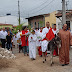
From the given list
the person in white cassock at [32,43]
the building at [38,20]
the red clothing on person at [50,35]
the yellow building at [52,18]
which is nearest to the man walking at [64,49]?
the red clothing on person at [50,35]

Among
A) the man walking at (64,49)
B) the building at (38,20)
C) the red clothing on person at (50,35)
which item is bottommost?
the man walking at (64,49)

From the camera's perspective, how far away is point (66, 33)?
27.5 ft

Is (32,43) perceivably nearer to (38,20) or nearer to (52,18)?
(52,18)

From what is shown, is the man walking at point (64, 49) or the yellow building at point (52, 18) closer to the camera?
the man walking at point (64, 49)

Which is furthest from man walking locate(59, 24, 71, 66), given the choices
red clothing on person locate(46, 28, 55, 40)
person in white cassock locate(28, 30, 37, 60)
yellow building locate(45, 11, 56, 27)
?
yellow building locate(45, 11, 56, 27)

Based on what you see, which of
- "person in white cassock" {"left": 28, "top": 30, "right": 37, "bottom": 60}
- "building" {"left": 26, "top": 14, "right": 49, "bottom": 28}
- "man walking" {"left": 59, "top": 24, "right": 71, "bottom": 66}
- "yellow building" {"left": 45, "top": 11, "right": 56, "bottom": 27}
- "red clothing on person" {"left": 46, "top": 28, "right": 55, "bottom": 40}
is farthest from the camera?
"building" {"left": 26, "top": 14, "right": 49, "bottom": 28}

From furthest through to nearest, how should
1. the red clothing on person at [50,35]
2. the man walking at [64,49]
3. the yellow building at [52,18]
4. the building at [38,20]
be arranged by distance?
the building at [38,20]
the yellow building at [52,18]
the red clothing on person at [50,35]
the man walking at [64,49]

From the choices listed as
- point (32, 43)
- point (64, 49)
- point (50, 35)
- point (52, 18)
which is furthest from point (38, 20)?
point (64, 49)

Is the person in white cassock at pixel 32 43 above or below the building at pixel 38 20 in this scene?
below

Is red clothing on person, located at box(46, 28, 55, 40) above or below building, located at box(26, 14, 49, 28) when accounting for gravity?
below

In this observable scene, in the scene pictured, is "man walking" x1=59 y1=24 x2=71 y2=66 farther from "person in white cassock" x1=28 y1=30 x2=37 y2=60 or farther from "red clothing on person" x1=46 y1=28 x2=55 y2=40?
"person in white cassock" x1=28 y1=30 x2=37 y2=60

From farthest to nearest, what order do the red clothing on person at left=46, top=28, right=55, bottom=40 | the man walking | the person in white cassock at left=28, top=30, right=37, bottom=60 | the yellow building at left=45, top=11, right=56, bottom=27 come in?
the yellow building at left=45, top=11, right=56, bottom=27, the person in white cassock at left=28, top=30, right=37, bottom=60, the red clothing on person at left=46, top=28, right=55, bottom=40, the man walking

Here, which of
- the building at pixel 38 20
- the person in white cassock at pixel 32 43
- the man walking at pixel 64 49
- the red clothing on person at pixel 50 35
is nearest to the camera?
the man walking at pixel 64 49

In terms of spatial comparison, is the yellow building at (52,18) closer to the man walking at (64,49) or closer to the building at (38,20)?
the building at (38,20)
